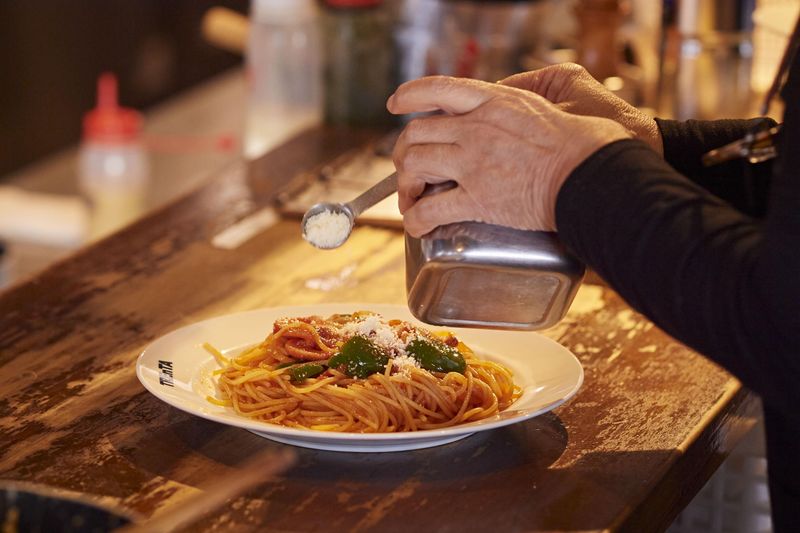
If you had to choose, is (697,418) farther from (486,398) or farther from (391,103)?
(391,103)

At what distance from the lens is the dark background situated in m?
3.71

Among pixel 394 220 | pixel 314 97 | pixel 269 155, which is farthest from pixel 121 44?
pixel 394 220

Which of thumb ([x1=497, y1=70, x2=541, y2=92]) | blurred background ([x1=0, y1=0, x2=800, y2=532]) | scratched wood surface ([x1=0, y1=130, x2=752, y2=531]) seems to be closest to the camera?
scratched wood surface ([x1=0, y1=130, x2=752, y2=531])

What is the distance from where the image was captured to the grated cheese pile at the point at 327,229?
122cm

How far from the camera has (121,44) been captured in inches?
167

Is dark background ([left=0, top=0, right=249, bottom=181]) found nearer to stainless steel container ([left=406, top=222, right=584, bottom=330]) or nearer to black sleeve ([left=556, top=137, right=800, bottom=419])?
stainless steel container ([left=406, top=222, right=584, bottom=330])

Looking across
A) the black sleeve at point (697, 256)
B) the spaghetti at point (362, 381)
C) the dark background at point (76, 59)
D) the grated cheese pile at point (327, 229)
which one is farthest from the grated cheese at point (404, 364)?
the dark background at point (76, 59)

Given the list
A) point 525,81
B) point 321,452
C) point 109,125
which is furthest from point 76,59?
point 321,452

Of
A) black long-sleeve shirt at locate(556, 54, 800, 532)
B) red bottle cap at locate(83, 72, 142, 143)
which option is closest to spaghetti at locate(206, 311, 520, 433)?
black long-sleeve shirt at locate(556, 54, 800, 532)

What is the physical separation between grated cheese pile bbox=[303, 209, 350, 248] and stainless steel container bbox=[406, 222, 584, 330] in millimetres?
67

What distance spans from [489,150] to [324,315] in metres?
0.40

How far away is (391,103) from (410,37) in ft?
4.72

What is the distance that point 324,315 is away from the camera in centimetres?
145

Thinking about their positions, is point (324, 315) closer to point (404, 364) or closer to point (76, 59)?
point (404, 364)
